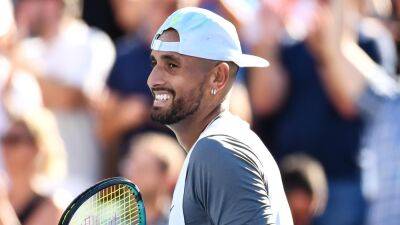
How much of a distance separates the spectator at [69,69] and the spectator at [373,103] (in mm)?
1538

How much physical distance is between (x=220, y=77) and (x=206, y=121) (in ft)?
0.55

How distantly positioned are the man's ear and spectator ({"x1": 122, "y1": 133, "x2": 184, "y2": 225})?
9.21ft

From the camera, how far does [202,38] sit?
13.0 ft

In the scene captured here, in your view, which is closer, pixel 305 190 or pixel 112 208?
pixel 112 208

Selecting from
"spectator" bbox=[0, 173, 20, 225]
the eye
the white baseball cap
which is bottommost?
"spectator" bbox=[0, 173, 20, 225]


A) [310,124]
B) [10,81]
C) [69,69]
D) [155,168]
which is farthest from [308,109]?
[10,81]

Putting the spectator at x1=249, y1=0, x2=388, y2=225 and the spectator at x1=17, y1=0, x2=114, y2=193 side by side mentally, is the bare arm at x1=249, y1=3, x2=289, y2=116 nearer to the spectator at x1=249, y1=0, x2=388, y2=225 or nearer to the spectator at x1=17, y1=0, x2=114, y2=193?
the spectator at x1=249, y1=0, x2=388, y2=225

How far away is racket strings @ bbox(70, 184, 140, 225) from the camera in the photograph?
3979 millimetres

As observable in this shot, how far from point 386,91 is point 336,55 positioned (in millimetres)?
430

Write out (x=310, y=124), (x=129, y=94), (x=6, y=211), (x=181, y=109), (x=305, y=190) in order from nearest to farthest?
(x=181, y=109), (x=6, y=211), (x=305, y=190), (x=310, y=124), (x=129, y=94)

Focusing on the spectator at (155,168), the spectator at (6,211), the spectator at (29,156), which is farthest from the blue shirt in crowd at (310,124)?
the spectator at (6,211)

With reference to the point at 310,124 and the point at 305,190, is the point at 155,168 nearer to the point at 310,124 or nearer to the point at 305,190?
the point at 305,190

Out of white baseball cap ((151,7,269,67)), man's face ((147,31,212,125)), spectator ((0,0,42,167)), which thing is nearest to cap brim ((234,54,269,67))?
white baseball cap ((151,7,269,67))

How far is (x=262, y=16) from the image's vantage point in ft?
25.3
